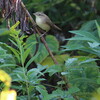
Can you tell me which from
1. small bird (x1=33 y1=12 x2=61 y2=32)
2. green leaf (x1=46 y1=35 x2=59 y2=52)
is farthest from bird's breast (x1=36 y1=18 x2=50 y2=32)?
green leaf (x1=46 y1=35 x2=59 y2=52)

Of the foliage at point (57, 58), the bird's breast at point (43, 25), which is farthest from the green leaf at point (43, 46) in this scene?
the bird's breast at point (43, 25)

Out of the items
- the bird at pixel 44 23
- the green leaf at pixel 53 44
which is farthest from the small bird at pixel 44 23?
the green leaf at pixel 53 44

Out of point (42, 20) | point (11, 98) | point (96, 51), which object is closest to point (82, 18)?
point (42, 20)

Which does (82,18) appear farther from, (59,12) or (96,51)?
(96,51)

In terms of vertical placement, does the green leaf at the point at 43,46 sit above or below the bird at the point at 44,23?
below

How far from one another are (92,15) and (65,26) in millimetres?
625

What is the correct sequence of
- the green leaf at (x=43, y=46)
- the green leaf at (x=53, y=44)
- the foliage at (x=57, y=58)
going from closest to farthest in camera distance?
the foliage at (x=57, y=58) → the green leaf at (x=43, y=46) → the green leaf at (x=53, y=44)

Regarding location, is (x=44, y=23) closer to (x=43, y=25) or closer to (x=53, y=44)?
(x=43, y=25)

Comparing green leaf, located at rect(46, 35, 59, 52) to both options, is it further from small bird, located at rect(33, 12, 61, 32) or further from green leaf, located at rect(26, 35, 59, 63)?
small bird, located at rect(33, 12, 61, 32)

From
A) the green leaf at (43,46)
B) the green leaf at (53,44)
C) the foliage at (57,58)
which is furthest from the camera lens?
the green leaf at (53,44)

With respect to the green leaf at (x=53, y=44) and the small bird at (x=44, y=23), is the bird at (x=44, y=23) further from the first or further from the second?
the green leaf at (x=53, y=44)

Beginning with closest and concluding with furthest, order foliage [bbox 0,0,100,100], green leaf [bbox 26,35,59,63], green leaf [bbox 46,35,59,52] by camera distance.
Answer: foliage [bbox 0,0,100,100] < green leaf [bbox 26,35,59,63] < green leaf [bbox 46,35,59,52]

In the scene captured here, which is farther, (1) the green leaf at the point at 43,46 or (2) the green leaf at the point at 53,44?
(2) the green leaf at the point at 53,44

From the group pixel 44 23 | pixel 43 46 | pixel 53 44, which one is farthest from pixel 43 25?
pixel 53 44
